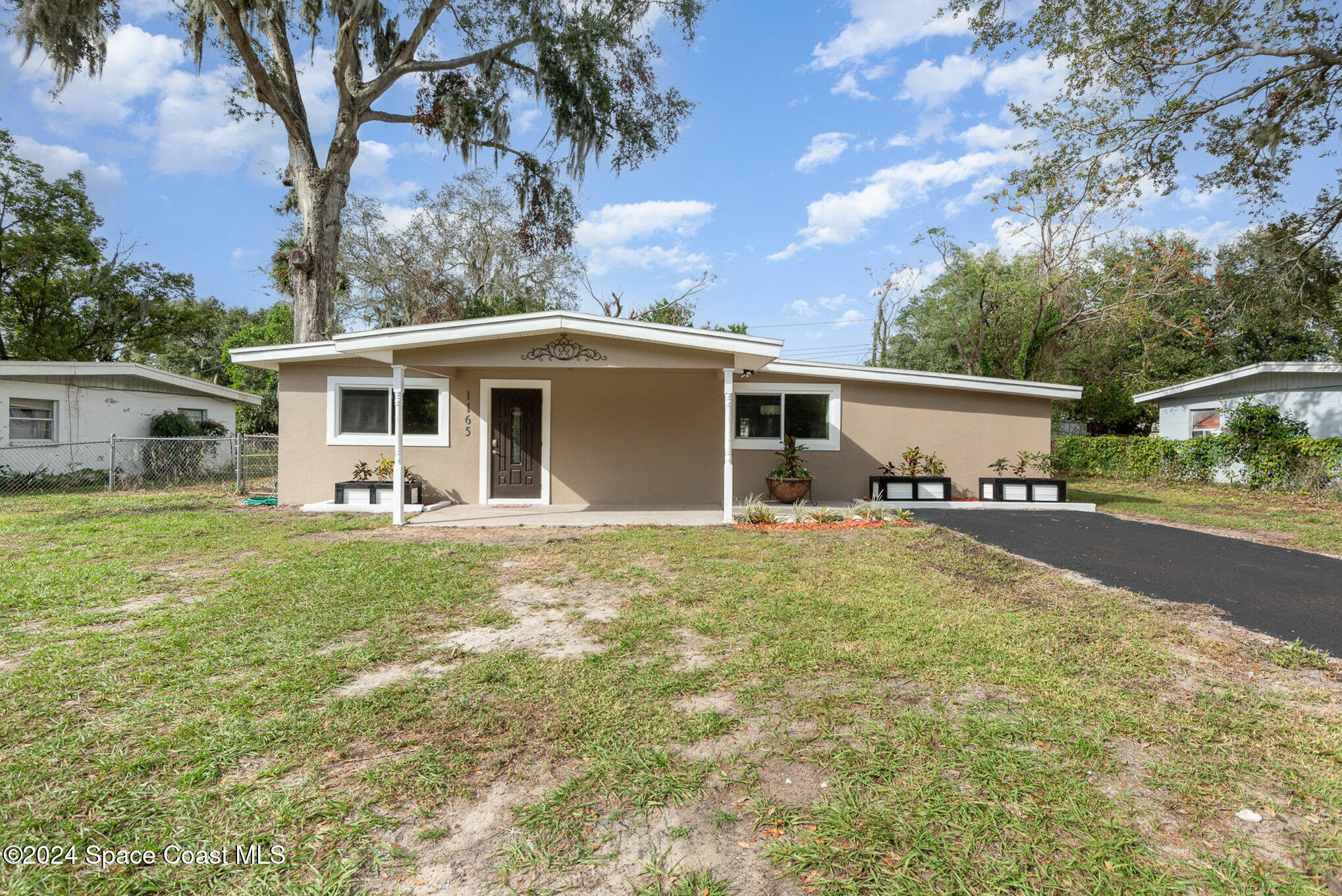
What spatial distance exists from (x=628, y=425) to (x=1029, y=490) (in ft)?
22.6

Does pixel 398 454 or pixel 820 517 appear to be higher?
pixel 398 454

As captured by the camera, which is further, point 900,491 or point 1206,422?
point 1206,422

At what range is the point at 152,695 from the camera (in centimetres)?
288

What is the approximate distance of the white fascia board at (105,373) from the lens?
12.3m

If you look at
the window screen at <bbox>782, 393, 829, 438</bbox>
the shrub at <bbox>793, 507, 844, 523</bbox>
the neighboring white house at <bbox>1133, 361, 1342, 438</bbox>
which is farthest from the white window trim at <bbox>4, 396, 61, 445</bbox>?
the neighboring white house at <bbox>1133, 361, 1342, 438</bbox>

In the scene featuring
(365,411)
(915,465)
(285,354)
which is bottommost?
(915,465)

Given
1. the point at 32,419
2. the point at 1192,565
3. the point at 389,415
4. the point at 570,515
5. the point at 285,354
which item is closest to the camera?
the point at 1192,565

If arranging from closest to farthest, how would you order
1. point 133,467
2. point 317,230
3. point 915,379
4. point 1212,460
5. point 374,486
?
point 374,486, point 915,379, point 317,230, point 133,467, point 1212,460

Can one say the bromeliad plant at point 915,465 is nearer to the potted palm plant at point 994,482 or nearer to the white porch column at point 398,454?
the potted palm plant at point 994,482

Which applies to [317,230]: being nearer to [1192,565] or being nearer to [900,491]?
[900,491]

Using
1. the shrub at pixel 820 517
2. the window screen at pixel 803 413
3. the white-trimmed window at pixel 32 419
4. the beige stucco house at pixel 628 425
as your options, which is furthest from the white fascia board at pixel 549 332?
the white-trimmed window at pixel 32 419

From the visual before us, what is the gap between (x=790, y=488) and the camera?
380 inches

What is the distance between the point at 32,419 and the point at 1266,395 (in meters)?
28.1

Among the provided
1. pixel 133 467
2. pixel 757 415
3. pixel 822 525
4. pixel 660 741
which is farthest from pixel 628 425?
pixel 133 467
